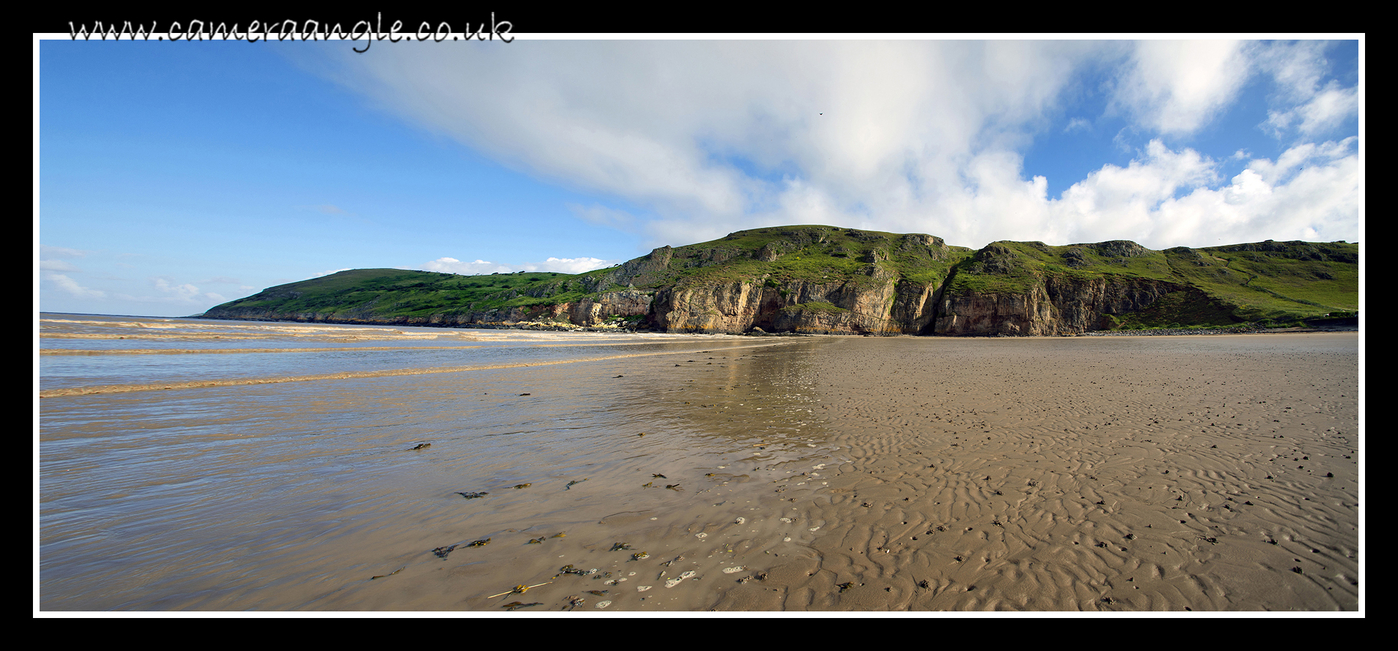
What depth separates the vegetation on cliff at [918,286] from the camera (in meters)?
83.3

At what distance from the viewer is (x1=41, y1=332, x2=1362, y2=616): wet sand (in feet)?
12.2

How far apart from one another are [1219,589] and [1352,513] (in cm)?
418

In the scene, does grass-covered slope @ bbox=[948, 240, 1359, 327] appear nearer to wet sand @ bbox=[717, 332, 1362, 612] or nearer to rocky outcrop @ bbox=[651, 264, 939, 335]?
rocky outcrop @ bbox=[651, 264, 939, 335]

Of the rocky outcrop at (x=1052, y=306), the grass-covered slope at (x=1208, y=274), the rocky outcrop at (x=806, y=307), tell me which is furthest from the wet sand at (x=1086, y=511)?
the grass-covered slope at (x=1208, y=274)

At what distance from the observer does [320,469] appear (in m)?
6.83

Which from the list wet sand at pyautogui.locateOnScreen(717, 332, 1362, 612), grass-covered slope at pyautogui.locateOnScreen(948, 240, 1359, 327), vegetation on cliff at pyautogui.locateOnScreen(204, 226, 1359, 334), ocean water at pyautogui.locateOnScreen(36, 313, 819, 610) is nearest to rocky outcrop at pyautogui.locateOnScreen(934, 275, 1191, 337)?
vegetation on cliff at pyautogui.locateOnScreen(204, 226, 1359, 334)

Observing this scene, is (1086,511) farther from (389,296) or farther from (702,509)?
(389,296)

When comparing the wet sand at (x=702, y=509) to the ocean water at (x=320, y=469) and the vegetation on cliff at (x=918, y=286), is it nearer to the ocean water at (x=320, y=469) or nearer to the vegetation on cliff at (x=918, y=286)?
the ocean water at (x=320, y=469)
